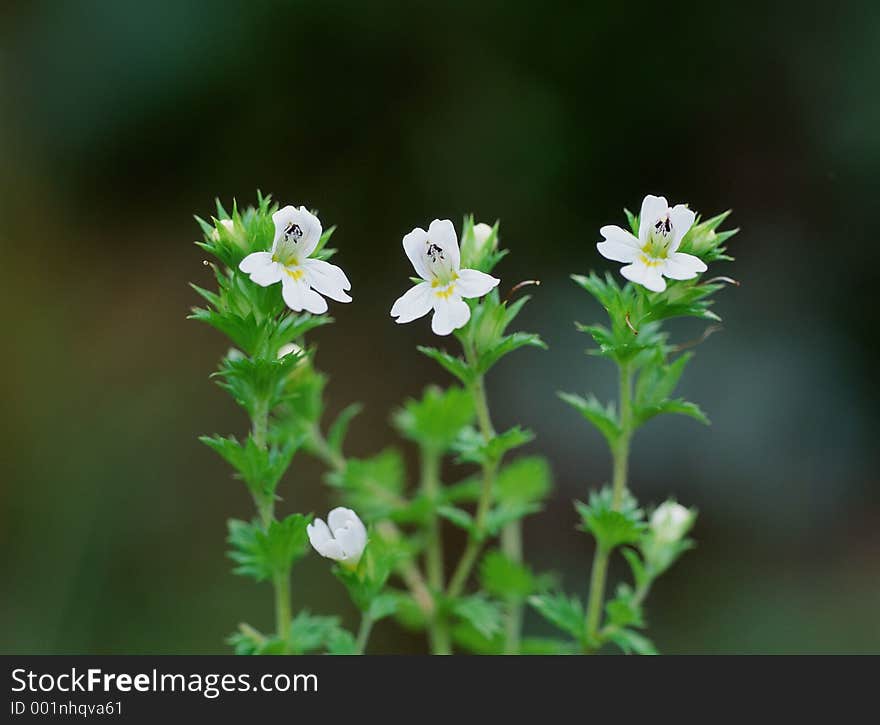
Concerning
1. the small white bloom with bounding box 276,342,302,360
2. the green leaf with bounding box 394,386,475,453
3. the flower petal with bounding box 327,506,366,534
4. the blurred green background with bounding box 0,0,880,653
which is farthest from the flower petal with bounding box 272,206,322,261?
the blurred green background with bounding box 0,0,880,653

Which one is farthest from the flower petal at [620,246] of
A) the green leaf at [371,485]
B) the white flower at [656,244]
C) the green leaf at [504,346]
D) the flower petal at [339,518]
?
the green leaf at [371,485]

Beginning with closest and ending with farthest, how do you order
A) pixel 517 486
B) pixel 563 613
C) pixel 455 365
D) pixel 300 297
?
1. pixel 300 297
2. pixel 455 365
3. pixel 563 613
4. pixel 517 486

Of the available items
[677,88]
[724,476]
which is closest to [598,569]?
[724,476]

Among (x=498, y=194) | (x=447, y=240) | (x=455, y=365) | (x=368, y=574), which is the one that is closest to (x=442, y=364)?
(x=455, y=365)

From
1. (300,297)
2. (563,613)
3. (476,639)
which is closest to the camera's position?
(300,297)

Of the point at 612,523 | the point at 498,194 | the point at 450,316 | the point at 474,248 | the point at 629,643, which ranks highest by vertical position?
the point at 498,194

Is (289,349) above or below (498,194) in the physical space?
below

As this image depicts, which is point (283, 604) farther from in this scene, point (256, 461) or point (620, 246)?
point (620, 246)

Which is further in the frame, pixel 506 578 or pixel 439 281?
pixel 506 578
